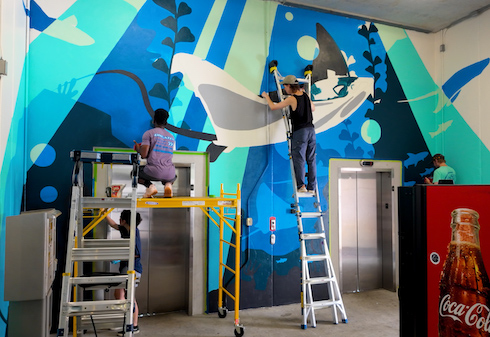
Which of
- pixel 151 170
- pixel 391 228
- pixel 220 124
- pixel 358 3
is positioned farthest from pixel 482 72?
pixel 151 170

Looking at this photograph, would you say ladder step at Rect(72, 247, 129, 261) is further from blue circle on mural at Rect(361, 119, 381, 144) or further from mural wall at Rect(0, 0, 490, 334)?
blue circle on mural at Rect(361, 119, 381, 144)

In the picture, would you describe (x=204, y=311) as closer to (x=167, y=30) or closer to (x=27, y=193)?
(x=27, y=193)

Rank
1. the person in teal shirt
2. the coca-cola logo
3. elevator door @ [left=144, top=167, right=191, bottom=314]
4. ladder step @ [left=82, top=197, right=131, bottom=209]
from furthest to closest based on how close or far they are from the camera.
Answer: the person in teal shirt → elevator door @ [left=144, top=167, right=191, bottom=314] → ladder step @ [left=82, top=197, right=131, bottom=209] → the coca-cola logo

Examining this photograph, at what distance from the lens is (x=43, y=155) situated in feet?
14.1

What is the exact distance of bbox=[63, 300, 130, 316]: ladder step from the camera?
292 cm

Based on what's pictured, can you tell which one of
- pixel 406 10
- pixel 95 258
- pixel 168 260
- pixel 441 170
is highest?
pixel 406 10

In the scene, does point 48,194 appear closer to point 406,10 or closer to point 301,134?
point 301,134

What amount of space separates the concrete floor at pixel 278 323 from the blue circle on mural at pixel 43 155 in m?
2.14

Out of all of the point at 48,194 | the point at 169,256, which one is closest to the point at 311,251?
the point at 169,256

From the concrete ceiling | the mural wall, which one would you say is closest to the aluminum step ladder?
the mural wall

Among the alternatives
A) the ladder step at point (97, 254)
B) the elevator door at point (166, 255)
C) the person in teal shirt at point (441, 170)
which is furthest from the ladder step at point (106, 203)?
the person in teal shirt at point (441, 170)

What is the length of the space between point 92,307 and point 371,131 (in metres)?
4.87

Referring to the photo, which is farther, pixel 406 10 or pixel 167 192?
pixel 406 10

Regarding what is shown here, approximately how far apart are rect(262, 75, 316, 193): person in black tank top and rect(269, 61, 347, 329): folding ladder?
0.12 m
